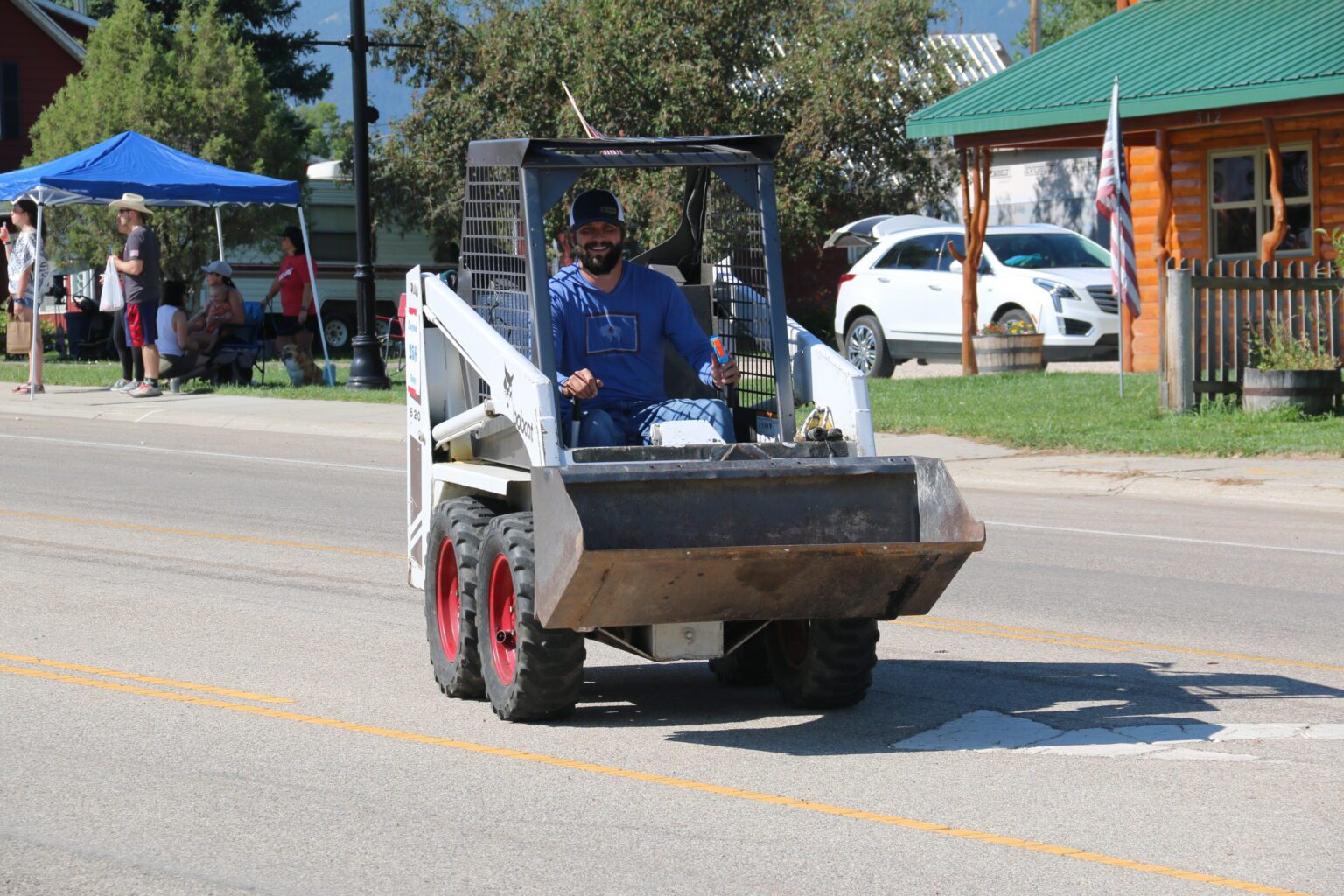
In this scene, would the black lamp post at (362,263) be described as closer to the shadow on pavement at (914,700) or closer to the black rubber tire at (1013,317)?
the black rubber tire at (1013,317)

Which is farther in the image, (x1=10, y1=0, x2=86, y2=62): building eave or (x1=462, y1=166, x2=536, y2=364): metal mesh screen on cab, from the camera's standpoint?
(x1=10, y1=0, x2=86, y2=62): building eave

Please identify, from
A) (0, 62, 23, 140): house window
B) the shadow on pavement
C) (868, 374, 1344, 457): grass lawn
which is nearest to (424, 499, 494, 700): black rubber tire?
the shadow on pavement

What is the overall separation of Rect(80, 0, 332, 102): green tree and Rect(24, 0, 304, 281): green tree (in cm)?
978

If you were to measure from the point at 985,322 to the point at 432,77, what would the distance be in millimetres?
16824

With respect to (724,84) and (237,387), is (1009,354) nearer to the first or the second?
(237,387)

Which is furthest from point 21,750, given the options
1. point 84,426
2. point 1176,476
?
point 84,426

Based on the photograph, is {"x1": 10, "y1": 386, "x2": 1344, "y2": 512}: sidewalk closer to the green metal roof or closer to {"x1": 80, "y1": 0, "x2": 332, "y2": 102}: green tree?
the green metal roof

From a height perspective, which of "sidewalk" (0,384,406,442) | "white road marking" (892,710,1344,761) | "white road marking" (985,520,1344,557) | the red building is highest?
the red building

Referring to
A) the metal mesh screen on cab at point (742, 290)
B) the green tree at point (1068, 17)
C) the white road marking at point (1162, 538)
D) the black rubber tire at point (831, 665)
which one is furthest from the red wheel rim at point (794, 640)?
the green tree at point (1068, 17)

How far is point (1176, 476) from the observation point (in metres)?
15.1

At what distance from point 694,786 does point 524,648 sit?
915 mm

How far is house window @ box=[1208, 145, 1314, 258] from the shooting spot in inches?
923

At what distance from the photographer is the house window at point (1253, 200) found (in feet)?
76.9

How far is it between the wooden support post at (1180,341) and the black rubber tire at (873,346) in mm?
7247
